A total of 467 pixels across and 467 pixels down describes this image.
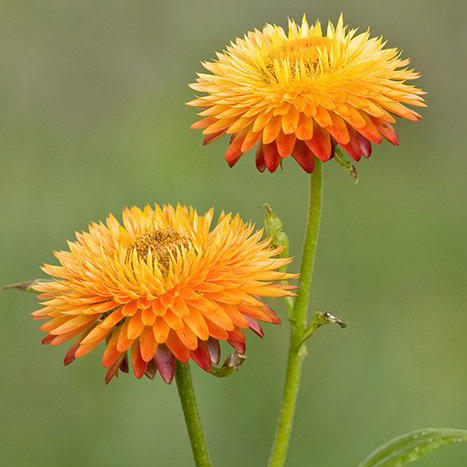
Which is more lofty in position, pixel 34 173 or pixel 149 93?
pixel 149 93

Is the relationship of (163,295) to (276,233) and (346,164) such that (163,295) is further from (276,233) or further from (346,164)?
(346,164)

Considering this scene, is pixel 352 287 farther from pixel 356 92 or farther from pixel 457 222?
pixel 356 92

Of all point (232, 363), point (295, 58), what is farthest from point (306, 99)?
point (232, 363)

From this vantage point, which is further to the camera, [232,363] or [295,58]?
[295,58]

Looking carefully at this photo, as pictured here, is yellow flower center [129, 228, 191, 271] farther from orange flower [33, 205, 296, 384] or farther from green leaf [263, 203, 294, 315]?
green leaf [263, 203, 294, 315]

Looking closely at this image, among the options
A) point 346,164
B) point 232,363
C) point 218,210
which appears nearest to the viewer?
point 232,363

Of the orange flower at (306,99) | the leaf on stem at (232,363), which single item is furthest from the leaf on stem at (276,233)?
the leaf on stem at (232,363)

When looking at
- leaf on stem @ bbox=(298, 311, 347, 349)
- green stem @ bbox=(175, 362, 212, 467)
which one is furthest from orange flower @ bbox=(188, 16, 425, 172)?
green stem @ bbox=(175, 362, 212, 467)

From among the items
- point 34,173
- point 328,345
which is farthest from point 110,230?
point 34,173
